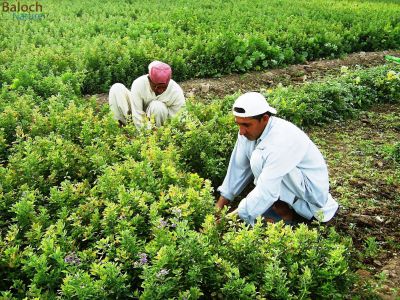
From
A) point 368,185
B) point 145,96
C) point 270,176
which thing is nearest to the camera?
point 270,176

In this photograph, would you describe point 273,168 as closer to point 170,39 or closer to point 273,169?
point 273,169

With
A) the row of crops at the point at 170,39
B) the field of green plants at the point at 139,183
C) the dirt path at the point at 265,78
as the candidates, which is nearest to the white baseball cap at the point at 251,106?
the field of green plants at the point at 139,183

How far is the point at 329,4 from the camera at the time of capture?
19.1 metres

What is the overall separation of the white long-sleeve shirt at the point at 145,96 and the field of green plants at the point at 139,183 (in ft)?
1.11

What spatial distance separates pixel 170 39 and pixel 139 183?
23.7 ft

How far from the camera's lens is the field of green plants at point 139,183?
353 cm

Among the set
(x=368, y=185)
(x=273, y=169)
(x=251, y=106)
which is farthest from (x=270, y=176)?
(x=368, y=185)

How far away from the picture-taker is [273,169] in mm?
4605

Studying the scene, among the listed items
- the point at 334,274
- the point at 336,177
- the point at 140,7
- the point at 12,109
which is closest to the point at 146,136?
the point at 12,109

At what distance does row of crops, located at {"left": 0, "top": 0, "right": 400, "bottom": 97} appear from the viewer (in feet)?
30.2

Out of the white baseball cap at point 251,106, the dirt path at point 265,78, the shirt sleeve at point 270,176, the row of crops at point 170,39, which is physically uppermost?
the white baseball cap at point 251,106

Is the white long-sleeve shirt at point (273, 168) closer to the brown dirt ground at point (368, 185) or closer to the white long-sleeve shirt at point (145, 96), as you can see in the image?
the brown dirt ground at point (368, 185)

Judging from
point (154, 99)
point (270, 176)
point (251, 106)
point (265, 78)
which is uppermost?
point (251, 106)

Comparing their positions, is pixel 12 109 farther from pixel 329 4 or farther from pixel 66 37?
pixel 329 4
